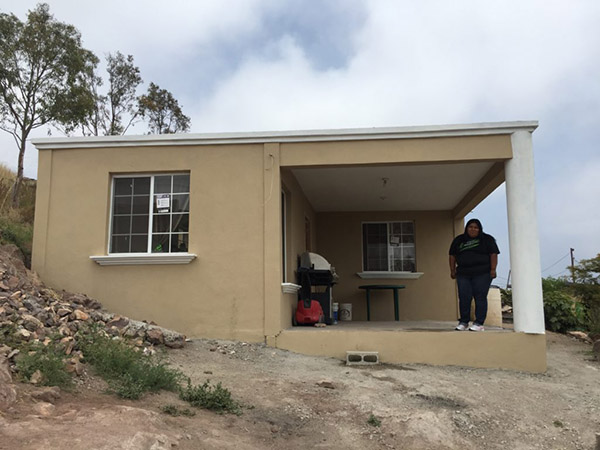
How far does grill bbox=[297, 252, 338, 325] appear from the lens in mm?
9398

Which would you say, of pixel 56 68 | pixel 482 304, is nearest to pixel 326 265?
pixel 482 304

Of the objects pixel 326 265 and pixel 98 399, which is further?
pixel 326 265

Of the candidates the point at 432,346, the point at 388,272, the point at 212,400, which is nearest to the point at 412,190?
the point at 388,272

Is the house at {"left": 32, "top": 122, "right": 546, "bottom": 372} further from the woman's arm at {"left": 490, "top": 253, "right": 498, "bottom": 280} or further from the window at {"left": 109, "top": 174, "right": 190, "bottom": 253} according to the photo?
the woman's arm at {"left": 490, "top": 253, "right": 498, "bottom": 280}

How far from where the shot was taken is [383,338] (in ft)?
25.1

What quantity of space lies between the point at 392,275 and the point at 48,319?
8205 mm

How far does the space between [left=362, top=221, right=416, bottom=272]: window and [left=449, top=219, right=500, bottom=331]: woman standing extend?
15.2ft

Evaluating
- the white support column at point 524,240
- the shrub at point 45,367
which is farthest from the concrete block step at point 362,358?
the shrub at point 45,367

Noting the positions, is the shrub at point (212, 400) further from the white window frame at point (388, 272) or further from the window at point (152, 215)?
the white window frame at point (388, 272)

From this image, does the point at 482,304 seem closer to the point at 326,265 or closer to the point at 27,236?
the point at 326,265

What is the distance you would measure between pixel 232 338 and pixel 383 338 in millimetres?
2185

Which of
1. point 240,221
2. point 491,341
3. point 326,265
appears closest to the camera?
point 491,341

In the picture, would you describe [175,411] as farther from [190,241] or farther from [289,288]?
[289,288]

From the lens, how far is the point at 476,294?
8031mm
